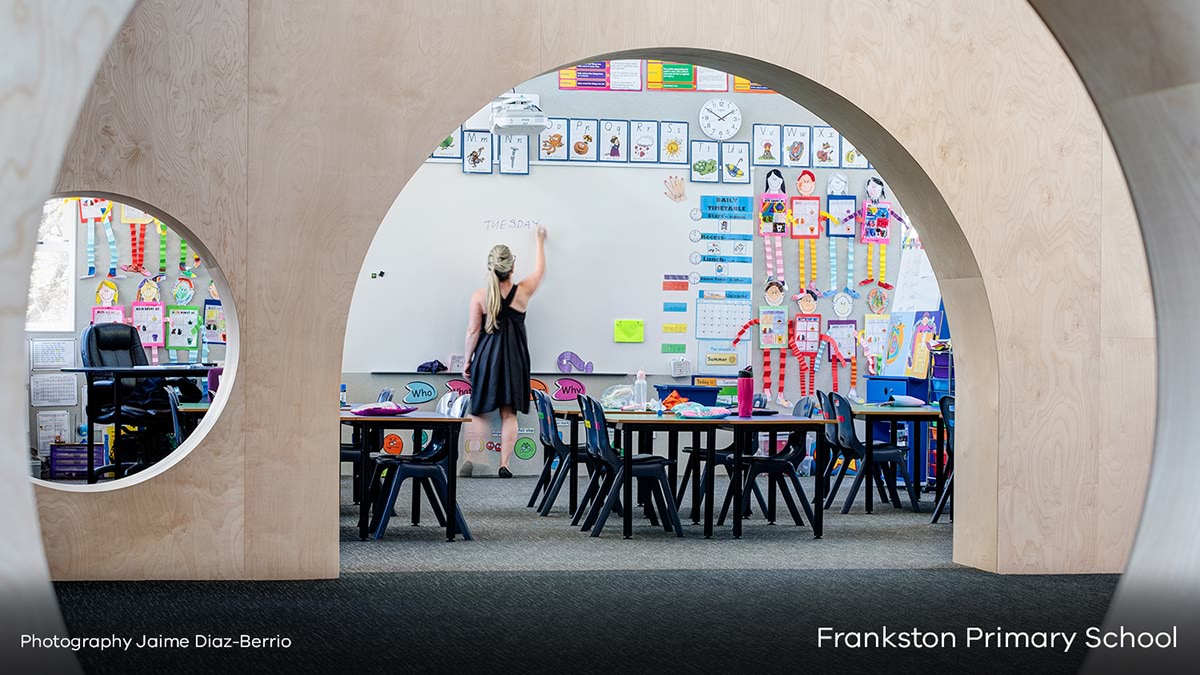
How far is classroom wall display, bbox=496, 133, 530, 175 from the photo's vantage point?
Answer: 11.2m

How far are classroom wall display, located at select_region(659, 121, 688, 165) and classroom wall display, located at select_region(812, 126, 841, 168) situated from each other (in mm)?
1298

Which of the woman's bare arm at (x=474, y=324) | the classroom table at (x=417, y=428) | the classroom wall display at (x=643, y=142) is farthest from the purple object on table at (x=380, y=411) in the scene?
the classroom wall display at (x=643, y=142)

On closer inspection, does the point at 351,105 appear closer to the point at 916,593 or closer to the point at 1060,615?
the point at 916,593

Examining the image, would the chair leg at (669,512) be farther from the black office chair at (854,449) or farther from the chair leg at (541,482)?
the black office chair at (854,449)

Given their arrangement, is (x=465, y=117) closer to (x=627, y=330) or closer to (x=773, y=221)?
(x=627, y=330)

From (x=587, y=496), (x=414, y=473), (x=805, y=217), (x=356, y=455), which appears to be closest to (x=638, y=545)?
(x=587, y=496)

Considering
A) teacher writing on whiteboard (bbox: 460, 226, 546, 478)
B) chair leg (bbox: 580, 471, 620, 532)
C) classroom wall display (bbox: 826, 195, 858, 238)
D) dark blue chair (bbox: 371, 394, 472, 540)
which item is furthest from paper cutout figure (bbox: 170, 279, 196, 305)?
classroom wall display (bbox: 826, 195, 858, 238)

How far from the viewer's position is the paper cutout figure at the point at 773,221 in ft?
37.9

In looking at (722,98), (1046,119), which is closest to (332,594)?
(1046,119)

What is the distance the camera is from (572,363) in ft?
37.0

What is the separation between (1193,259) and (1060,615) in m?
2.90

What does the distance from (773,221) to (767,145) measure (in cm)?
74

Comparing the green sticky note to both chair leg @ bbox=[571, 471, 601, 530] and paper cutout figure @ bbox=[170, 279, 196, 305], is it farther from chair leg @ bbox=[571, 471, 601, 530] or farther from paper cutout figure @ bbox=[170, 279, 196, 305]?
paper cutout figure @ bbox=[170, 279, 196, 305]

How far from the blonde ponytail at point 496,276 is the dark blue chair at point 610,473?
280cm
